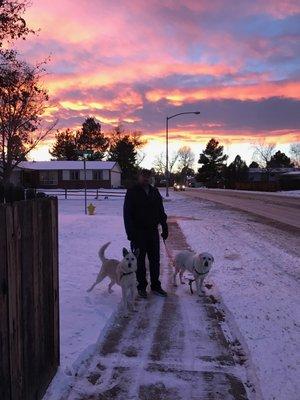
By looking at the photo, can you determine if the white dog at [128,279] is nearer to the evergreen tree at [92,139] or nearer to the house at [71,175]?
the house at [71,175]

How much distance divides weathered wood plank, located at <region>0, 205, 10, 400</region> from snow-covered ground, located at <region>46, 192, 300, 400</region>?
1.20m

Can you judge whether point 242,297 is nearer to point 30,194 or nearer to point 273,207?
point 30,194

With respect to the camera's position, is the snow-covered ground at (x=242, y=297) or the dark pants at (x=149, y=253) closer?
the snow-covered ground at (x=242, y=297)

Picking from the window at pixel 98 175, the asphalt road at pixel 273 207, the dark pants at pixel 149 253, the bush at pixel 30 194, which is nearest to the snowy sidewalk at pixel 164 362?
the dark pants at pixel 149 253

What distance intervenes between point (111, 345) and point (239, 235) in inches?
454

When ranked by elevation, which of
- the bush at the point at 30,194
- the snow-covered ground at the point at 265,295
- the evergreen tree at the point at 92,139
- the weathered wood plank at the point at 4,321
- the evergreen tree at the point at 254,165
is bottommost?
the snow-covered ground at the point at 265,295

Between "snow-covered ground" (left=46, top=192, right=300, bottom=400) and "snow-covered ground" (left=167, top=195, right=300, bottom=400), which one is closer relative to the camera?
"snow-covered ground" (left=167, top=195, right=300, bottom=400)

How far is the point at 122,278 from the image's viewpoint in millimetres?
7332

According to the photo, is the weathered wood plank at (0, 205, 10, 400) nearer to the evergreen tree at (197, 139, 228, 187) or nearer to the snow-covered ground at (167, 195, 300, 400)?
the snow-covered ground at (167, 195, 300, 400)

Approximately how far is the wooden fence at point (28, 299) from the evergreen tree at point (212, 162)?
140 metres

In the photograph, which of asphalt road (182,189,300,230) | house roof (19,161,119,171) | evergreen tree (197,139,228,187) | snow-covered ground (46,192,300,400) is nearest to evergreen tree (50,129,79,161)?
house roof (19,161,119,171)

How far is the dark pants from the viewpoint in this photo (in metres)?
8.15

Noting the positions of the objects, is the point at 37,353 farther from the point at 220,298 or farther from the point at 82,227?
the point at 82,227

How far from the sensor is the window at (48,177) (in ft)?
290
